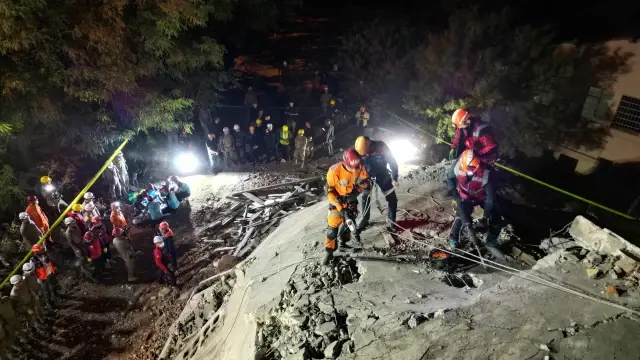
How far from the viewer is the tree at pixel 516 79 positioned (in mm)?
14094

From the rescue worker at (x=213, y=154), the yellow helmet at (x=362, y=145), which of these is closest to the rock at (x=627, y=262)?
the yellow helmet at (x=362, y=145)

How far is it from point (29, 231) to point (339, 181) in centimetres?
853

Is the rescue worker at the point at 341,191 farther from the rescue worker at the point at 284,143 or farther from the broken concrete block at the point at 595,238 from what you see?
the rescue worker at the point at 284,143

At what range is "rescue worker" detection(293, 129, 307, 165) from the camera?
1611 cm

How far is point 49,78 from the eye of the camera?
392 inches

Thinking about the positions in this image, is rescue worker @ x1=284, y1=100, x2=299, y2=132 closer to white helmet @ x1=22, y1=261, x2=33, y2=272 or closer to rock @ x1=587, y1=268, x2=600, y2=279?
white helmet @ x1=22, y1=261, x2=33, y2=272

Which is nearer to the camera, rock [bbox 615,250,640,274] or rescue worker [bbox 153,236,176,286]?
rock [bbox 615,250,640,274]

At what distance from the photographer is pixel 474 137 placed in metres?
7.68

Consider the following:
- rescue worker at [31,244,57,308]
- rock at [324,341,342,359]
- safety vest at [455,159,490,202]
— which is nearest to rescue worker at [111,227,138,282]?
rescue worker at [31,244,57,308]

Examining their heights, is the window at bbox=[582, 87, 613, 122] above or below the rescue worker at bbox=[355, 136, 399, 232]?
above

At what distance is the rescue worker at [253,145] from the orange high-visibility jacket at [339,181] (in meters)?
10.3

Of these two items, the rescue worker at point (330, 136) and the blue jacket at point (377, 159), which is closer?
the blue jacket at point (377, 159)

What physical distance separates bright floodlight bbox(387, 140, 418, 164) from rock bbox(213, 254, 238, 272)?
8338 mm

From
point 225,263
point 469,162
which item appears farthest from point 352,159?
point 225,263
